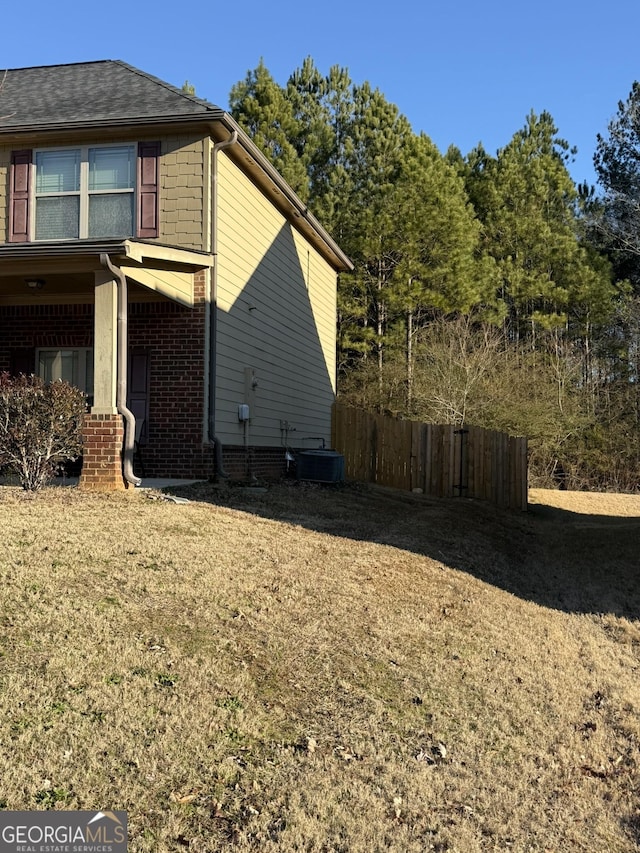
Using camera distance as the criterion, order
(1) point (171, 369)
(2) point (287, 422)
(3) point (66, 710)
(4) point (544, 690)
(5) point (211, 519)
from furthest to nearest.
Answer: (2) point (287, 422), (1) point (171, 369), (5) point (211, 519), (4) point (544, 690), (3) point (66, 710)

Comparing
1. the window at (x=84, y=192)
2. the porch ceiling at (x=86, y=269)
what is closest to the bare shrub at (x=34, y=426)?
the porch ceiling at (x=86, y=269)

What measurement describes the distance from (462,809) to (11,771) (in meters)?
1.93

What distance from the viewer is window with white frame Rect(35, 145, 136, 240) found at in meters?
11.8

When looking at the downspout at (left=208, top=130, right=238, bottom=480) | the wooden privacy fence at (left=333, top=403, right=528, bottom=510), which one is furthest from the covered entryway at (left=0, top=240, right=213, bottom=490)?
the wooden privacy fence at (left=333, top=403, right=528, bottom=510)

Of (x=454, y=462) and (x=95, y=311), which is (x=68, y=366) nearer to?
(x=95, y=311)

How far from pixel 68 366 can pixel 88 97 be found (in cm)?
450

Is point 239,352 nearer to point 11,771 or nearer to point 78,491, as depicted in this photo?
point 78,491

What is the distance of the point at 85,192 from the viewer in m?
11.9

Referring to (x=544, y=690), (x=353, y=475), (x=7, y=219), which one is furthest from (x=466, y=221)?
(x=544, y=690)

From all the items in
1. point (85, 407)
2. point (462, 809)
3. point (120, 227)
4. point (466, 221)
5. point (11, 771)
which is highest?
point (466, 221)

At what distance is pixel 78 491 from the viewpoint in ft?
29.4

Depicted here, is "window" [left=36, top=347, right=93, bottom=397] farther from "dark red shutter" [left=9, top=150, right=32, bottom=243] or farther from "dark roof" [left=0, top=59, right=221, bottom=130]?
"dark roof" [left=0, top=59, right=221, bottom=130]

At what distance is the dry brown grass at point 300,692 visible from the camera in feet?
10.6

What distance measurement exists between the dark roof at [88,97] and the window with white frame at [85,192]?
53 cm
